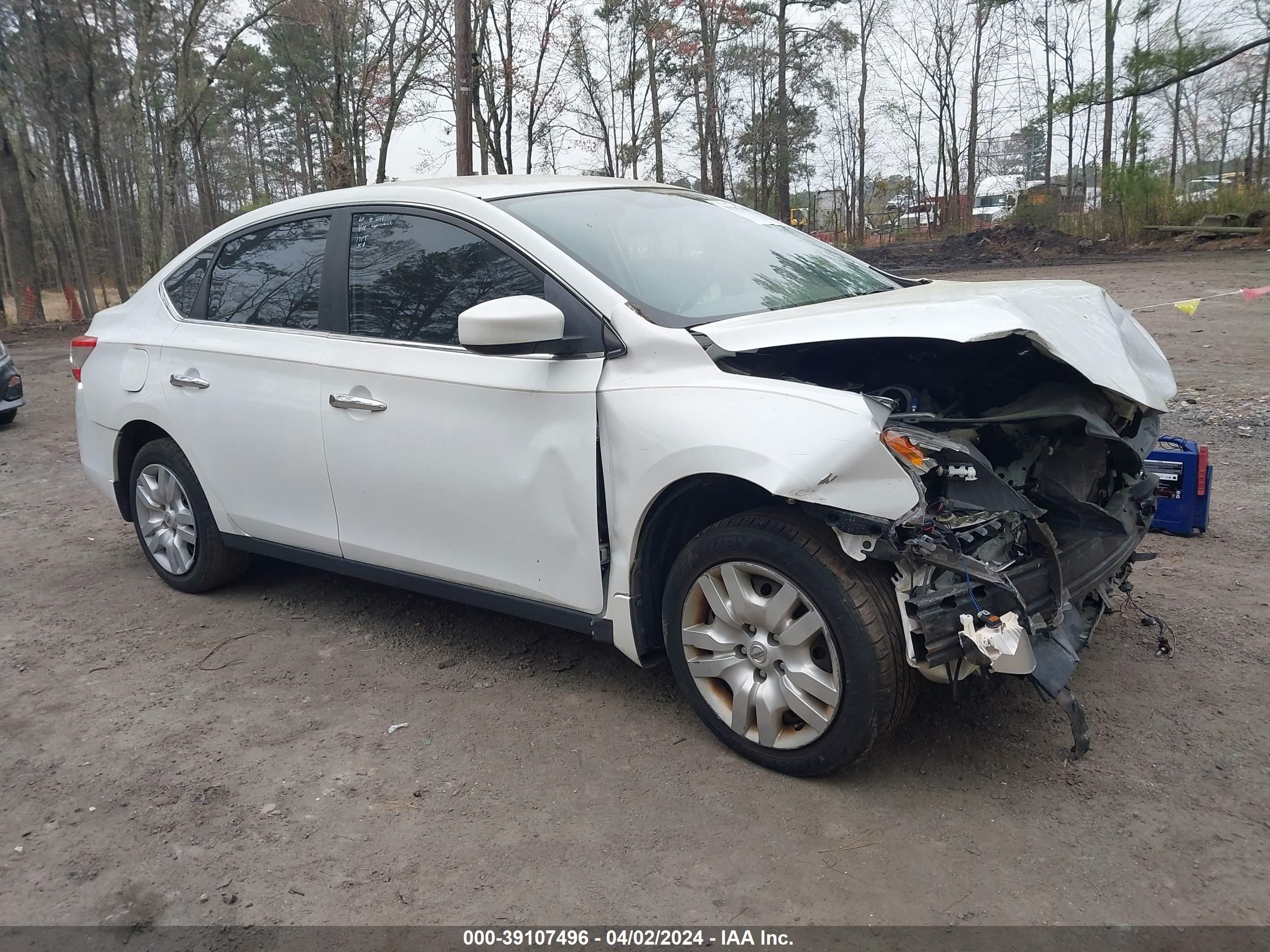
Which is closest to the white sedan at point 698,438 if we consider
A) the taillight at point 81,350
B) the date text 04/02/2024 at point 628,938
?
the date text 04/02/2024 at point 628,938

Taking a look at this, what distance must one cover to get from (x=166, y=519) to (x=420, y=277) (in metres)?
2.07

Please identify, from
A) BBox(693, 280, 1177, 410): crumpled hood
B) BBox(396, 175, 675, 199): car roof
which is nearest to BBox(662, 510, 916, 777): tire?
BBox(693, 280, 1177, 410): crumpled hood

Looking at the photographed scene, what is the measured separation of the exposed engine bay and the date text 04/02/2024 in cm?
84

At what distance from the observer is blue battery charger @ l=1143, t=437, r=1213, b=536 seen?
482 centimetres

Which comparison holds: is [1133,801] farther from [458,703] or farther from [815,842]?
[458,703]

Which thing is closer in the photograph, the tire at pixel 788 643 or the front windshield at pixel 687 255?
the tire at pixel 788 643

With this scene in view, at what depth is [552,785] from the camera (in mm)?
3117

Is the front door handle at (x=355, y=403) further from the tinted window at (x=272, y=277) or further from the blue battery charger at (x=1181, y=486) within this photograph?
the blue battery charger at (x=1181, y=486)

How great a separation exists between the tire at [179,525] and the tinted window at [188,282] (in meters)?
0.66

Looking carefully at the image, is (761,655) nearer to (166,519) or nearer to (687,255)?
(687,255)

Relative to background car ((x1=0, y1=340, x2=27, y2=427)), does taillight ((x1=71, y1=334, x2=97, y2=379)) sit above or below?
above

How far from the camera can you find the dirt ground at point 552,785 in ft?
8.42

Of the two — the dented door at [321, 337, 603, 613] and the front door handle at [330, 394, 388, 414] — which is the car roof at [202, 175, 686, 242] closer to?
the dented door at [321, 337, 603, 613]

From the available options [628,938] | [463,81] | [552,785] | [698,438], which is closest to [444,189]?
[698,438]
